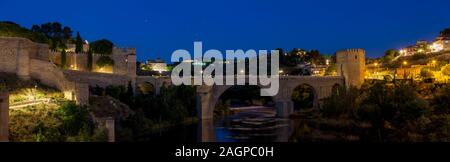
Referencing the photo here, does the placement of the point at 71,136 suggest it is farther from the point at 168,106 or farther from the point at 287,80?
the point at 287,80

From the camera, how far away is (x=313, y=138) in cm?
2464

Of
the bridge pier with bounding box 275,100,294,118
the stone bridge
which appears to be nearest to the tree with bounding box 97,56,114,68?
the stone bridge

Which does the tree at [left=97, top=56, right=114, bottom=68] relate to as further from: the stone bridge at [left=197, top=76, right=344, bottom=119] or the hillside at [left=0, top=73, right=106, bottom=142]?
the hillside at [left=0, top=73, right=106, bottom=142]

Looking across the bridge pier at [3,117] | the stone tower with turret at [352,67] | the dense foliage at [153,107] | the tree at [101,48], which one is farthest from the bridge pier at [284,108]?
the bridge pier at [3,117]

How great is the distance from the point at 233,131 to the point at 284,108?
9.72 meters

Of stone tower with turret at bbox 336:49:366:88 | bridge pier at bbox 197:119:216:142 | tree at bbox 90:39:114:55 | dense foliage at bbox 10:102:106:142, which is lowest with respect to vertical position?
bridge pier at bbox 197:119:216:142

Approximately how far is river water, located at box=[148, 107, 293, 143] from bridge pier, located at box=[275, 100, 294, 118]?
2.83ft

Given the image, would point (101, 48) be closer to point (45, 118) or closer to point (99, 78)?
point (99, 78)

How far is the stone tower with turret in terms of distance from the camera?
40.1 meters

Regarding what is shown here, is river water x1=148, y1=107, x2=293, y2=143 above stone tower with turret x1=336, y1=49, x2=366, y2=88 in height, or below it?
below

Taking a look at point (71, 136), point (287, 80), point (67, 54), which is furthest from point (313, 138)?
point (67, 54)

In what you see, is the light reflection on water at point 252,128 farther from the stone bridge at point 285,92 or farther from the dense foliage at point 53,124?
the dense foliage at point 53,124
